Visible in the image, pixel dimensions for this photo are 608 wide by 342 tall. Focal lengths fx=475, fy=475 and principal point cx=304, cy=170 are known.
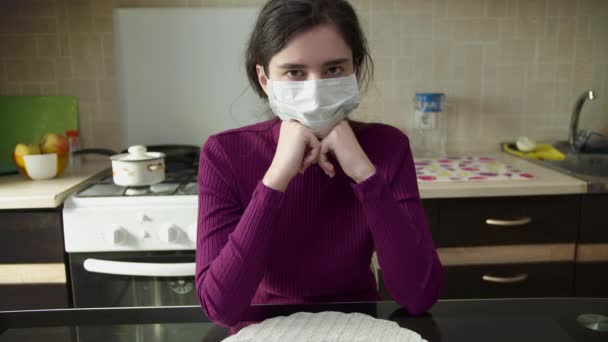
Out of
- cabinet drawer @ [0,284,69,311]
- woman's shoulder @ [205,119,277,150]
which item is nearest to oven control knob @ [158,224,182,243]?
cabinet drawer @ [0,284,69,311]

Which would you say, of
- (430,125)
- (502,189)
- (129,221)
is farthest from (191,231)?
(430,125)

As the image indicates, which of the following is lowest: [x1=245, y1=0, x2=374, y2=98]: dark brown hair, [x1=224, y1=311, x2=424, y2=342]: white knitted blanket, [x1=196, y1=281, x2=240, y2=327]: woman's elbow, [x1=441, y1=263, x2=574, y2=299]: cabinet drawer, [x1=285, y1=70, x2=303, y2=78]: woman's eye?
[x1=441, y1=263, x2=574, y2=299]: cabinet drawer

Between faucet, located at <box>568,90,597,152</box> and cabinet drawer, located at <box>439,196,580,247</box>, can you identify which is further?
faucet, located at <box>568,90,597,152</box>

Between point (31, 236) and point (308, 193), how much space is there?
0.92 m

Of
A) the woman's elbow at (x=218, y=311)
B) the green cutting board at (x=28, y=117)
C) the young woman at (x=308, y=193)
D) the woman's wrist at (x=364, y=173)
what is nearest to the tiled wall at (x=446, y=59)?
the green cutting board at (x=28, y=117)

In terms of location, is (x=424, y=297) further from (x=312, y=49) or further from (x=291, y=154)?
(x=312, y=49)

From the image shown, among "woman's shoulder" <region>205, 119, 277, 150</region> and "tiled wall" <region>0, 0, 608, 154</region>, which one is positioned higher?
"tiled wall" <region>0, 0, 608, 154</region>

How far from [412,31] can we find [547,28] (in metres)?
0.56

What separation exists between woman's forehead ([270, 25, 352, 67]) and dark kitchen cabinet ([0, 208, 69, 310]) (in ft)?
3.09

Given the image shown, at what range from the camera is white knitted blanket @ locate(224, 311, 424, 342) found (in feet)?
2.08

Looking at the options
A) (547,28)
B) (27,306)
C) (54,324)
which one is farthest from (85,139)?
(547,28)

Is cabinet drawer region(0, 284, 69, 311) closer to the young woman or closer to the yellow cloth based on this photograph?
the young woman

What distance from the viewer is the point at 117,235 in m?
1.39

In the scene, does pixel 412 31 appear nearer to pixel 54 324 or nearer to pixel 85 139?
pixel 85 139
